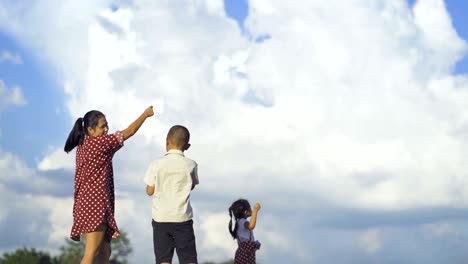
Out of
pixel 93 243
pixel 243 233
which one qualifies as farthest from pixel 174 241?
pixel 243 233

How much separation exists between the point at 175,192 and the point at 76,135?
154cm

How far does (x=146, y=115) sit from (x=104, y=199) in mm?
1238

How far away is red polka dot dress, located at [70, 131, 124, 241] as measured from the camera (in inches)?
439

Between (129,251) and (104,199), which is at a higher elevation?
(129,251)

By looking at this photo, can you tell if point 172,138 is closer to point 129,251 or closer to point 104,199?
point 104,199

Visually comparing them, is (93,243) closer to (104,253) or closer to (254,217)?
(104,253)

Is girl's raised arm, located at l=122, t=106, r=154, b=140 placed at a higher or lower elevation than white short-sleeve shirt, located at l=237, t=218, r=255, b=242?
lower

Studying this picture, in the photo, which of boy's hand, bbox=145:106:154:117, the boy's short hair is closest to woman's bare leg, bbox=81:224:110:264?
the boy's short hair

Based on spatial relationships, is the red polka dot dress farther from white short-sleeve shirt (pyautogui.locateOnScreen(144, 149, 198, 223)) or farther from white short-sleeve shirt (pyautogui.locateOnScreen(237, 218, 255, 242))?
white short-sleeve shirt (pyautogui.locateOnScreen(237, 218, 255, 242))

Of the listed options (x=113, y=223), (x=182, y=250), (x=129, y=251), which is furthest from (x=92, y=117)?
(x=129, y=251)

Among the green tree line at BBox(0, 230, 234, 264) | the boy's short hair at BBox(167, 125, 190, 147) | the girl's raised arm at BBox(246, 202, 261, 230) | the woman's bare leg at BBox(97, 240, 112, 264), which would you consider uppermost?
the green tree line at BBox(0, 230, 234, 264)

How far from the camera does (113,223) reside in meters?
11.3

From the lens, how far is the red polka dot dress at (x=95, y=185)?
36.6 feet

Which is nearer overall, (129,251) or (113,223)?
(113,223)
